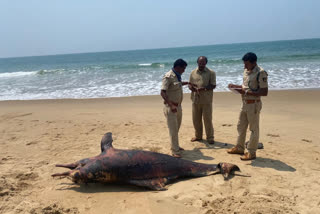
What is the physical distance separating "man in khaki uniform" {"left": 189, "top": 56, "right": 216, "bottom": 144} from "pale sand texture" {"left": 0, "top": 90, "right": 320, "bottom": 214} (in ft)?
1.98

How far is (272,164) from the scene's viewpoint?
4.79m

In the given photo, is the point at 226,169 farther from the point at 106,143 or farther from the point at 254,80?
the point at 106,143

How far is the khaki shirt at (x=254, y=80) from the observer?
4.58 metres

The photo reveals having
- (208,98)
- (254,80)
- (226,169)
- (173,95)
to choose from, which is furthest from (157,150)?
(254,80)

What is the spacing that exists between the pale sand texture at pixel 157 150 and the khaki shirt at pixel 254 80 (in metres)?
1.37

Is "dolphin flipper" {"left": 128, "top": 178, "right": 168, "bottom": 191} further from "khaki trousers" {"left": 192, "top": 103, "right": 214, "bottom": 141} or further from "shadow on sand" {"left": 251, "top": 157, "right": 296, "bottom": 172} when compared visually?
"khaki trousers" {"left": 192, "top": 103, "right": 214, "bottom": 141}

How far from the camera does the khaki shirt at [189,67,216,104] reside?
5789 mm

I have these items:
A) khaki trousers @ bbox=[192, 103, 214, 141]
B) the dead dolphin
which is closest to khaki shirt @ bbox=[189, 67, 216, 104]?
khaki trousers @ bbox=[192, 103, 214, 141]

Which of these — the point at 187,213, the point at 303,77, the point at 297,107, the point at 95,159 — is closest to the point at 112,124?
the point at 95,159

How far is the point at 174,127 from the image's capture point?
5.21m

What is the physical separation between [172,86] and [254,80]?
1.53m

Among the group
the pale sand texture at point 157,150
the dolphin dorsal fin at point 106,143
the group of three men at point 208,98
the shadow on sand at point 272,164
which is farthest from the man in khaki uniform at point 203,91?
the dolphin dorsal fin at point 106,143

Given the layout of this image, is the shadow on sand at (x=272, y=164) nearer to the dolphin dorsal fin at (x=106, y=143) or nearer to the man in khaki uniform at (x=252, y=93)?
the man in khaki uniform at (x=252, y=93)

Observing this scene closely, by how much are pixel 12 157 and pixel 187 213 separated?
390cm
